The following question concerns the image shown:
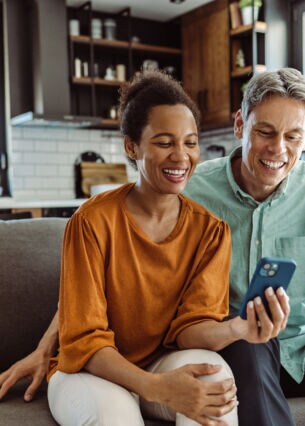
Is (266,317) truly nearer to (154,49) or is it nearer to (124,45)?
(124,45)

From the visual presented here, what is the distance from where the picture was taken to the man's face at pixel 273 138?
1.57m

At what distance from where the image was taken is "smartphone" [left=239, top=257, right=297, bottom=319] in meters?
1.11

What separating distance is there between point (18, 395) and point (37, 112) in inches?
153

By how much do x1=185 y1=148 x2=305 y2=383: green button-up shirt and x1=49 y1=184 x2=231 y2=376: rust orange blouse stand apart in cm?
20

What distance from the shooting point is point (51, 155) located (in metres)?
5.49

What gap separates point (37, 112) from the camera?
202 inches

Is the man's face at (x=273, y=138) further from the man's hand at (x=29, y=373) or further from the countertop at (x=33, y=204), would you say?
the countertop at (x=33, y=204)

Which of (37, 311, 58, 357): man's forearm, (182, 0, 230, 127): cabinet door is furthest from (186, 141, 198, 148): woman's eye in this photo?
(182, 0, 230, 127): cabinet door

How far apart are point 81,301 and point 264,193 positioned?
0.68 metres

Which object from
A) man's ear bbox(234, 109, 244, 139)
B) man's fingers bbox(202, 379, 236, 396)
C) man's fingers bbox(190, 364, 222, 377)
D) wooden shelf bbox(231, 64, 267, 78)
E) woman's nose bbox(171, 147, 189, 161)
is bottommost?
man's fingers bbox(202, 379, 236, 396)

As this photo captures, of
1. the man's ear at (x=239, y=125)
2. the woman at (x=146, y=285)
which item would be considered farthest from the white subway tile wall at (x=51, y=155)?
the woman at (x=146, y=285)

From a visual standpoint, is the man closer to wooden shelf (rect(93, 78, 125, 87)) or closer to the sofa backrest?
the sofa backrest

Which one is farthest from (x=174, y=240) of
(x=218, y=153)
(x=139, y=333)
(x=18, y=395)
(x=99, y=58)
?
(x=99, y=58)

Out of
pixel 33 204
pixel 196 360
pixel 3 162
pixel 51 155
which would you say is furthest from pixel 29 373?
pixel 51 155
